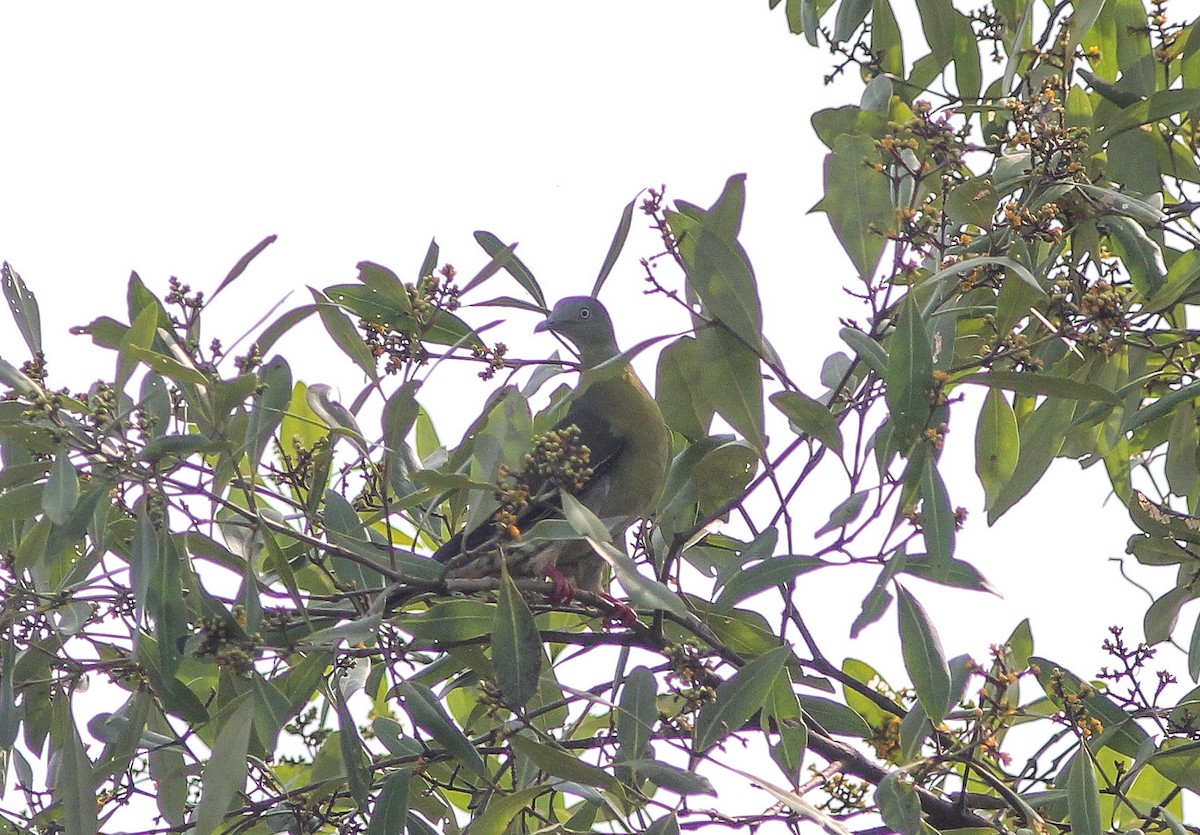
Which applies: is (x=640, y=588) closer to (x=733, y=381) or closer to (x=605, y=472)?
(x=733, y=381)

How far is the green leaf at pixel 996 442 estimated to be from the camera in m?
3.14

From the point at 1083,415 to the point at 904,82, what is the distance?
4.51 feet

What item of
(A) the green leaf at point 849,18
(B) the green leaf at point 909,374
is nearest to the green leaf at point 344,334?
(B) the green leaf at point 909,374

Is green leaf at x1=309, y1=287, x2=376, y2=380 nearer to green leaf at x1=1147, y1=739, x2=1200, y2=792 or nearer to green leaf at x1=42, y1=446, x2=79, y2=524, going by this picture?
green leaf at x1=42, y1=446, x2=79, y2=524

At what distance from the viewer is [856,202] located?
2.99 metres

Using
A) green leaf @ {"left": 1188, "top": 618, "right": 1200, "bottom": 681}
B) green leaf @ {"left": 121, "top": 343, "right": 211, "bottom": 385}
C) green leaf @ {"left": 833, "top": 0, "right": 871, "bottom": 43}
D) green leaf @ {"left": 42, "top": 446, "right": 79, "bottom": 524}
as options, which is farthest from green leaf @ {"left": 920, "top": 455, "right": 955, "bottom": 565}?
green leaf @ {"left": 833, "top": 0, "right": 871, "bottom": 43}

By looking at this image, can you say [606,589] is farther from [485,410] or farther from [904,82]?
[904,82]

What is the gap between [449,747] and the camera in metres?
2.90

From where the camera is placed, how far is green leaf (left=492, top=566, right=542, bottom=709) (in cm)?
271

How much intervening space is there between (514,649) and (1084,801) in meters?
1.29

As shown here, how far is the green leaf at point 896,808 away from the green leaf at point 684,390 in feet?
3.17

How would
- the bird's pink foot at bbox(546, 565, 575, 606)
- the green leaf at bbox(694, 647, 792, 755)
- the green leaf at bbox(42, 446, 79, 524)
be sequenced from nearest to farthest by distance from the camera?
1. the green leaf at bbox(42, 446, 79, 524)
2. the green leaf at bbox(694, 647, 792, 755)
3. the bird's pink foot at bbox(546, 565, 575, 606)

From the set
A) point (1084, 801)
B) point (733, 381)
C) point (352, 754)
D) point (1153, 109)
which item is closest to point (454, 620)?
point (352, 754)

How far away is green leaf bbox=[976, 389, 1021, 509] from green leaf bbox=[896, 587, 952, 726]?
0.43 m
